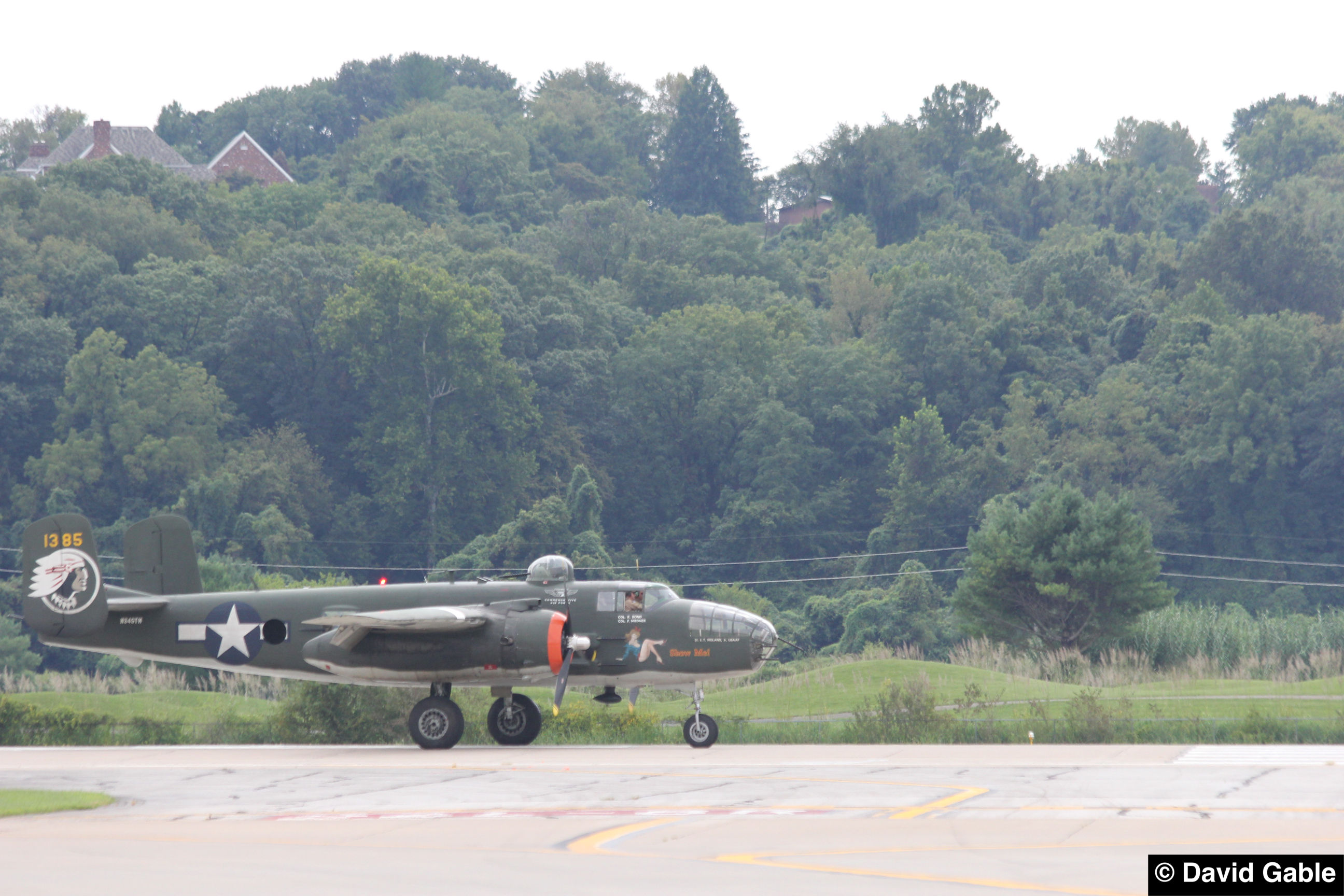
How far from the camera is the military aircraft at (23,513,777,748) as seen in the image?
87.3ft

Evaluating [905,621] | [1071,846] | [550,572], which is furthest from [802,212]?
[1071,846]

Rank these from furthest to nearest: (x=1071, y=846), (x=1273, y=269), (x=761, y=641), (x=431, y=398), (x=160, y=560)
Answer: (x=1273, y=269) < (x=431, y=398) < (x=160, y=560) < (x=761, y=641) < (x=1071, y=846)

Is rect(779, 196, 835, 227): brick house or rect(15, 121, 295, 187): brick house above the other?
rect(15, 121, 295, 187): brick house

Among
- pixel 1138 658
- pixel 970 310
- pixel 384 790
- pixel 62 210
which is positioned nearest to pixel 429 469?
pixel 62 210

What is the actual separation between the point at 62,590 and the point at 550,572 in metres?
8.75

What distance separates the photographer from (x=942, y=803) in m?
17.9

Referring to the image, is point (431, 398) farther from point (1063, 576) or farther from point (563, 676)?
point (563, 676)

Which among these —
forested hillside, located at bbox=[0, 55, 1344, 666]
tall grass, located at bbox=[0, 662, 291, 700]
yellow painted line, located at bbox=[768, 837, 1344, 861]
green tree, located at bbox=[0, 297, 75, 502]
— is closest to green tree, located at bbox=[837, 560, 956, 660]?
forested hillside, located at bbox=[0, 55, 1344, 666]

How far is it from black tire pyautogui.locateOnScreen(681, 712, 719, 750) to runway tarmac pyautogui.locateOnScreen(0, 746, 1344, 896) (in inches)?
41.5

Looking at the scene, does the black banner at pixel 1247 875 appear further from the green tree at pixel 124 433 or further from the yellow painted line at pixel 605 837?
the green tree at pixel 124 433

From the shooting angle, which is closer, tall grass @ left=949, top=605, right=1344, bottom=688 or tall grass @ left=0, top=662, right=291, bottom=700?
tall grass @ left=0, top=662, right=291, bottom=700

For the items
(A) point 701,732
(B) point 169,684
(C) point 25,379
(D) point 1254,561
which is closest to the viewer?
(A) point 701,732

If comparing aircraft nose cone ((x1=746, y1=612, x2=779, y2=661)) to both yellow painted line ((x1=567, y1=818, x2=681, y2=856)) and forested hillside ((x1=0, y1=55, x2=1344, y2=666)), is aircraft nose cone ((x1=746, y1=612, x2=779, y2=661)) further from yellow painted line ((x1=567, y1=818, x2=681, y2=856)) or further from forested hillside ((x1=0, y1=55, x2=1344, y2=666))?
forested hillside ((x1=0, y1=55, x2=1344, y2=666))

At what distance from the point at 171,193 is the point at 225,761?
10248cm
